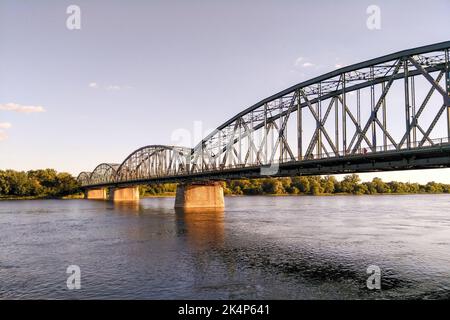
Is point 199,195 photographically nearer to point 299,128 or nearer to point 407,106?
point 299,128

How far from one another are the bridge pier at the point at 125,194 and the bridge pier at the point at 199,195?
66.6 meters

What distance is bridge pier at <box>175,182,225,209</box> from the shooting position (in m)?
92.5

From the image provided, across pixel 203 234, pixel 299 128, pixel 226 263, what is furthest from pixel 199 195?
pixel 226 263

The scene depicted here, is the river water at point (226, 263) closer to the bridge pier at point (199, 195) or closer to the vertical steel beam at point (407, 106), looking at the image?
the vertical steel beam at point (407, 106)

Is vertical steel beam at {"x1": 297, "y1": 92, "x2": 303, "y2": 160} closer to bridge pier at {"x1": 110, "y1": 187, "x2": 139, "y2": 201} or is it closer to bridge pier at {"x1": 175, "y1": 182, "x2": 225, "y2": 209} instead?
bridge pier at {"x1": 175, "y1": 182, "x2": 225, "y2": 209}

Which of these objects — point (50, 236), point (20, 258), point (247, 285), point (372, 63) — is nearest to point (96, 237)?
point (50, 236)

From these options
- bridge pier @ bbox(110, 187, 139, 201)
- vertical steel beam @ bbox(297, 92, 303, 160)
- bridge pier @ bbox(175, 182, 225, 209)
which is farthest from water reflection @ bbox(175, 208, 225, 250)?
bridge pier @ bbox(110, 187, 139, 201)

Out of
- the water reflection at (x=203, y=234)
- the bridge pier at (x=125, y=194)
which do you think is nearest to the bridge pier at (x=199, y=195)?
the water reflection at (x=203, y=234)

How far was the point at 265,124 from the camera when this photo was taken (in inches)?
2441

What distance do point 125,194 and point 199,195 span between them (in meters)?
71.5

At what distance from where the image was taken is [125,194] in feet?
515

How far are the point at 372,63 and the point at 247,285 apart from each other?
27.4m

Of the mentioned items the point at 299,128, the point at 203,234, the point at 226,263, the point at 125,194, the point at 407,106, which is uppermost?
the point at 299,128

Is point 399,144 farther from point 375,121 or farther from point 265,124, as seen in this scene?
point 265,124
